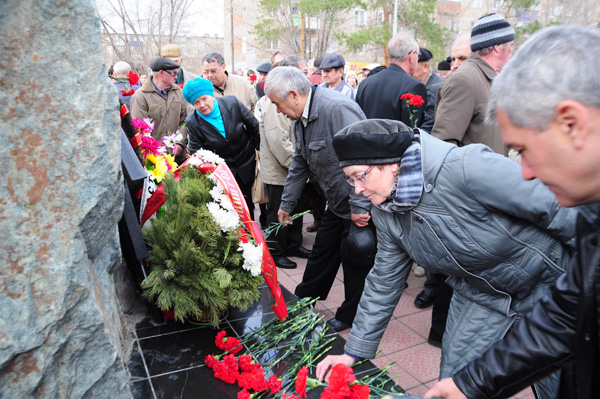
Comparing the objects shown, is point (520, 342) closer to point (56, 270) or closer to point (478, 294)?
point (478, 294)

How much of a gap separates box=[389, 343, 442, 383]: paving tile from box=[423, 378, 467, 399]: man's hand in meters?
1.53

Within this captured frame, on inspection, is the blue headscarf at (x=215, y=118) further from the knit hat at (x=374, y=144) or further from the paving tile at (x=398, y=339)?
the knit hat at (x=374, y=144)

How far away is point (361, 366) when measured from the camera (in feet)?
7.30

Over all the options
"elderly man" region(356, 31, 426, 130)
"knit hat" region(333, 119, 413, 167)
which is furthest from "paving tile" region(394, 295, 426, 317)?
"knit hat" region(333, 119, 413, 167)

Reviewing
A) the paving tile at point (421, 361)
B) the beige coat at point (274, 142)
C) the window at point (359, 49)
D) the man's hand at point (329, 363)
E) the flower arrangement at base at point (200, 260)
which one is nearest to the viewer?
the man's hand at point (329, 363)

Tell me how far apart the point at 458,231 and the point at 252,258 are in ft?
3.63

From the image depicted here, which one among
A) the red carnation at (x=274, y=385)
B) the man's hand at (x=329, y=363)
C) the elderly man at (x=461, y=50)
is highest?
the elderly man at (x=461, y=50)

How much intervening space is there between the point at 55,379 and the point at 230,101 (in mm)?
3457

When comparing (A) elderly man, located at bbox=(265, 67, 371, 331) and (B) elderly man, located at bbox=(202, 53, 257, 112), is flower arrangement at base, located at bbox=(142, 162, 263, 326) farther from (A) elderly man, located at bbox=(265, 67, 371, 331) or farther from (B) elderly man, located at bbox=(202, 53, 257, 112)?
(B) elderly man, located at bbox=(202, 53, 257, 112)

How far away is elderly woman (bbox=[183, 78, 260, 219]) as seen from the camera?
423cm

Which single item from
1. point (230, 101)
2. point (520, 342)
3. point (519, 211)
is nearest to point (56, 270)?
point (520, 342)

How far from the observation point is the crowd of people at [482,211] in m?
1.04

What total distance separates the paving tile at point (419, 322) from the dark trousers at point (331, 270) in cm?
49

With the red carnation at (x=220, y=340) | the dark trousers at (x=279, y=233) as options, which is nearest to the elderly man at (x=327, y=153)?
the red carnation at (x=220, y=340)
